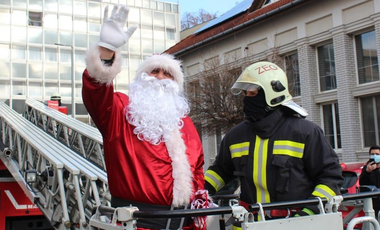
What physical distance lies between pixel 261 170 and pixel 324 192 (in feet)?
1.39

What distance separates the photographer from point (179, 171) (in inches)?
119

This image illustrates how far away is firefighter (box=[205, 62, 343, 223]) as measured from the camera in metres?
2.74

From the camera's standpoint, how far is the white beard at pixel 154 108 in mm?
3035

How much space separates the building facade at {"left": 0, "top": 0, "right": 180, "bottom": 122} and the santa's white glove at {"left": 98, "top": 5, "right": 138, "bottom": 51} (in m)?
36.0

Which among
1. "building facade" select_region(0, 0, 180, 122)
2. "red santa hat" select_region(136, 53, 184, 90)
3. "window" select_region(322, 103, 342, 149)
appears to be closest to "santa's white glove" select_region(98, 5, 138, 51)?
"red santa hat" select_region(136, 53, 184, 90)

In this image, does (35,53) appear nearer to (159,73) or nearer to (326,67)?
(326,67)

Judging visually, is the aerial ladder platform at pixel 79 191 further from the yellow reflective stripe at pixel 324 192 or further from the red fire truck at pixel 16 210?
the red fire truck at pixel 16 210

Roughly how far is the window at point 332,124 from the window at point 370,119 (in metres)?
1.11

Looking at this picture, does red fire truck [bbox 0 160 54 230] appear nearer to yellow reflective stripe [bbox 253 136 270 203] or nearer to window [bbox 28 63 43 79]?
yellow reflective stripe [bbox 253 136 270 203]

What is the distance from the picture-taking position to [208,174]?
10.9 ft

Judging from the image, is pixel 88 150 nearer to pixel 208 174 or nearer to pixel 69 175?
pixel 69 175

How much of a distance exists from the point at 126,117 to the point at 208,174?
785 mm

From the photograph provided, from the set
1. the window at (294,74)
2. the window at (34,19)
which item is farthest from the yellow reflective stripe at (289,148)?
the window at (34,19)

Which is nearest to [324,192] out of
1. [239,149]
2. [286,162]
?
[286,162]
